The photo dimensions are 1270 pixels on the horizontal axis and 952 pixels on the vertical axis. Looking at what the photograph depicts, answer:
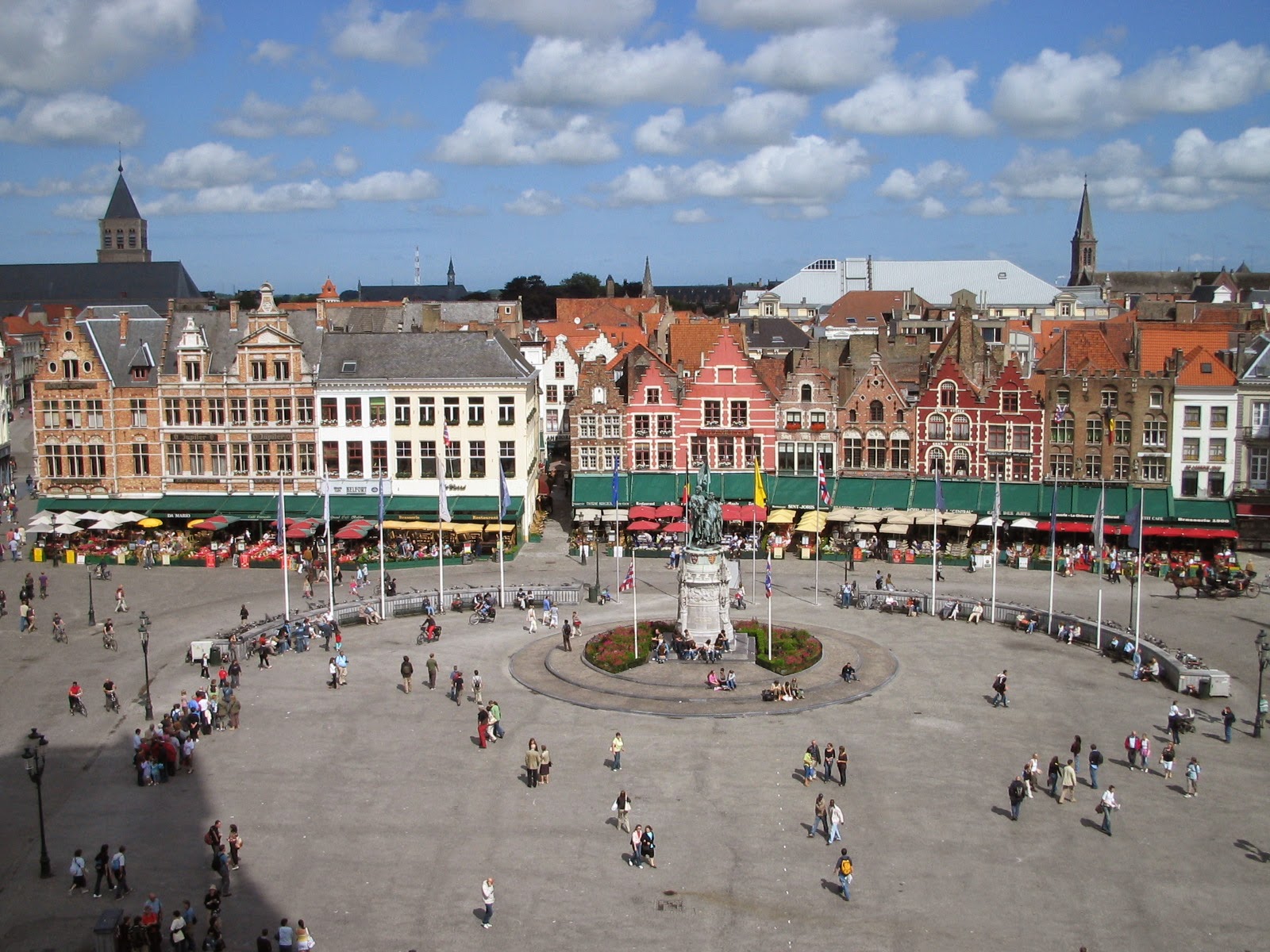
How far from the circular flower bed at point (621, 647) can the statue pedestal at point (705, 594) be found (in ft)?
5.78

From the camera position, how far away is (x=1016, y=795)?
3175 centimetres

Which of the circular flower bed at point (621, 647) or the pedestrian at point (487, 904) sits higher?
the circular flower bed at point (621, 647)

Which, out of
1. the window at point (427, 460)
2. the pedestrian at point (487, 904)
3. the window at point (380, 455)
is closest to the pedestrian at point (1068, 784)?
the pedestrian at point (487, 904)

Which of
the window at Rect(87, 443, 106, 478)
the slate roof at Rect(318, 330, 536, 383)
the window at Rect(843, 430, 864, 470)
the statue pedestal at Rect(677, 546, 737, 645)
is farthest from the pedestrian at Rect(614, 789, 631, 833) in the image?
the window at Rect(87, 443, 106, 478)

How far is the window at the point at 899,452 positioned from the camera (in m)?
69.2

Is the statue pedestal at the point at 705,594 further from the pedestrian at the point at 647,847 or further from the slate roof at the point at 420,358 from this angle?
the slate roof at the point at 420,358

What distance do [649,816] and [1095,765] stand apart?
39.5 feet

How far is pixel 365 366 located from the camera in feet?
227

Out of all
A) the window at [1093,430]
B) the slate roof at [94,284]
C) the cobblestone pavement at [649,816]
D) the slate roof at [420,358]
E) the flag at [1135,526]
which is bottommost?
the cobblestone pavement at [649,816]

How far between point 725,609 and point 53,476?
1686 inches

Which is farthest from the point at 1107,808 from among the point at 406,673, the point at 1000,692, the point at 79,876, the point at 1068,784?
the point at 79,876

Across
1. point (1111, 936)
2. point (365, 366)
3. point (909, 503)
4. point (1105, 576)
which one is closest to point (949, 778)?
point (1111, 936)

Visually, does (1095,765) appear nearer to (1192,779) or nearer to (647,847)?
(1192,779)

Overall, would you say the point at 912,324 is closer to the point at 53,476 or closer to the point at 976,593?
the point at 976,593
